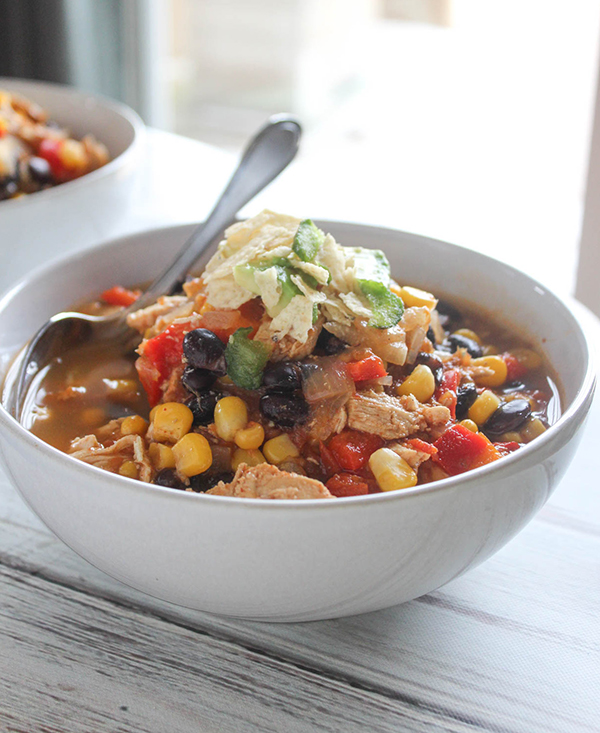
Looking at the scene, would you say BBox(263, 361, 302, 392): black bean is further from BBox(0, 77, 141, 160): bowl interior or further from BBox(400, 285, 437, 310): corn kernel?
BBox(0, 77, 141, 160): bowl interior

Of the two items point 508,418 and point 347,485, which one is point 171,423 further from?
point 508,418

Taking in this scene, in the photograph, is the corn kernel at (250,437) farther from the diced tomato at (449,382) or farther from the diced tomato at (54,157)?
the diced tomato at (54,157)

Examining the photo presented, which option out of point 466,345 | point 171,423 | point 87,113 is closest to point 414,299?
point 466,345

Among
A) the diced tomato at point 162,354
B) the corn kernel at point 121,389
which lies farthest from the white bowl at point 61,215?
the diced tomato at point 162,354

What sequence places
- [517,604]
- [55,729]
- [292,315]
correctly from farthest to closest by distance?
[292,315]
[517,604]
[55,729]

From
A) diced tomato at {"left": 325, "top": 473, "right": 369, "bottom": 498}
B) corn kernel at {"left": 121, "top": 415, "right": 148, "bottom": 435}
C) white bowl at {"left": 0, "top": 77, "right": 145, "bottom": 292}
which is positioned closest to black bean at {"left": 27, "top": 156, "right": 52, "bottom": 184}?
white bowl at {"left": 0, "top": 77, "right": 145, "bottom": 292}

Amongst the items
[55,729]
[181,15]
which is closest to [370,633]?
[55,729]

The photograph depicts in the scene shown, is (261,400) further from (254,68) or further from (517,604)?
(254,68)

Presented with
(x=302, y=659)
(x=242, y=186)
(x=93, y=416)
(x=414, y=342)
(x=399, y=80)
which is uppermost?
(x=242, y=186)
